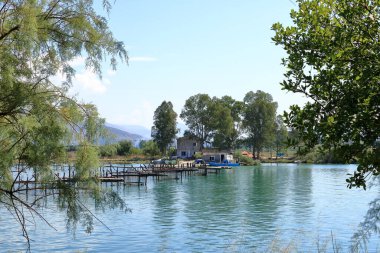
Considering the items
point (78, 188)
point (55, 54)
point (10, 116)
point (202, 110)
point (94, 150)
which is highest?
point (202, 110)

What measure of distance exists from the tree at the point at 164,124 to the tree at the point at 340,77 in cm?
9637

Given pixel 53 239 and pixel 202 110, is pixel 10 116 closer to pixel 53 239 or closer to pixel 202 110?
pixel 53 239

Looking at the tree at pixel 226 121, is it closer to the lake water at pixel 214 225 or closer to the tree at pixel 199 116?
the tree at pixel 199 116

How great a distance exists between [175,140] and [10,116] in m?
101

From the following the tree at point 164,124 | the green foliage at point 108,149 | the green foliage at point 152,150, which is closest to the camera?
the green foliage at point 108,149

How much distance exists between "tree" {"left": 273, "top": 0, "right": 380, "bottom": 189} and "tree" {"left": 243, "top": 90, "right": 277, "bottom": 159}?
319 ft

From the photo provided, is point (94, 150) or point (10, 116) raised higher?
point (10, 116)

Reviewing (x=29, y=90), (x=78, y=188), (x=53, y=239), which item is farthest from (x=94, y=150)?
(x=53, y=239)

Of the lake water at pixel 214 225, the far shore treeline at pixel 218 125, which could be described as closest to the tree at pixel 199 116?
the far shore treeline at pixel 218 125

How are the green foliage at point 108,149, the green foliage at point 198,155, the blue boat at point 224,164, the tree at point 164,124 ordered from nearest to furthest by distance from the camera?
the green foliage at point 108,149 < the blue boat at point 224,164 < the green foliage at point 198,155 < the tree at point 164,124

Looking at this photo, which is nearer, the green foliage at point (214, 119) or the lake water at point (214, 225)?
the lake water at point (214, 225)

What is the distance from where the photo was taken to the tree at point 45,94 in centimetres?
801

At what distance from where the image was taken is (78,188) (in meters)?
8.57

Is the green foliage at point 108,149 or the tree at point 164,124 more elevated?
the tree at point 164,124
